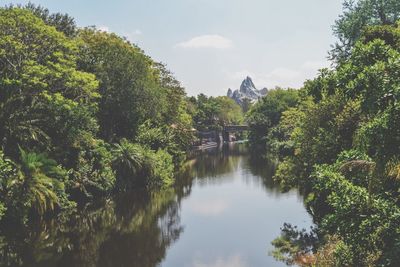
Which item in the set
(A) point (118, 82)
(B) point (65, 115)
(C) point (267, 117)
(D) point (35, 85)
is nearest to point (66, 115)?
(B) point (65, 115)

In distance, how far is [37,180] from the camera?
25.5 m

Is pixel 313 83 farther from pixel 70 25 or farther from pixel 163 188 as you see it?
pixel 70 25

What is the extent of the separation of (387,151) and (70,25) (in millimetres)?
37569

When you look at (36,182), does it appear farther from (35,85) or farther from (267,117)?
(267,117)

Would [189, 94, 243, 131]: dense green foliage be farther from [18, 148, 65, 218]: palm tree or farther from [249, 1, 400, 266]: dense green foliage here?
[249, 1, 400, 266]: dense green foliage

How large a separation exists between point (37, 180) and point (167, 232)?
8545 millimetres

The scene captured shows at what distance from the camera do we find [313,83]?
16969 millimetres

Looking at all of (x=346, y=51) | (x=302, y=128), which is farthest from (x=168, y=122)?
(x=302, y=128)

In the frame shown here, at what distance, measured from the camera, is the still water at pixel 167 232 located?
22062 millimetres

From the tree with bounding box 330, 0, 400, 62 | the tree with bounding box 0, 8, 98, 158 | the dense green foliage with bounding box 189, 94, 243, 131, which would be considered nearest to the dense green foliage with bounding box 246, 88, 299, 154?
the dense green foliage with bounding box 189, 94, 243, 131

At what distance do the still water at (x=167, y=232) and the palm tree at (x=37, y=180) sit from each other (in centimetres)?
191

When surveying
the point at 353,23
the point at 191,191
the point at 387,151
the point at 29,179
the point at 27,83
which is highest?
the point at 353,23

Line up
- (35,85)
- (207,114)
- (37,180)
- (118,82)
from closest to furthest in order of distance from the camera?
1. (37,180)
2. (35,85)
3. (118,82)
4. (207,114)

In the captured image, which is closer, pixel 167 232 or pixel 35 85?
pixel 167 232
